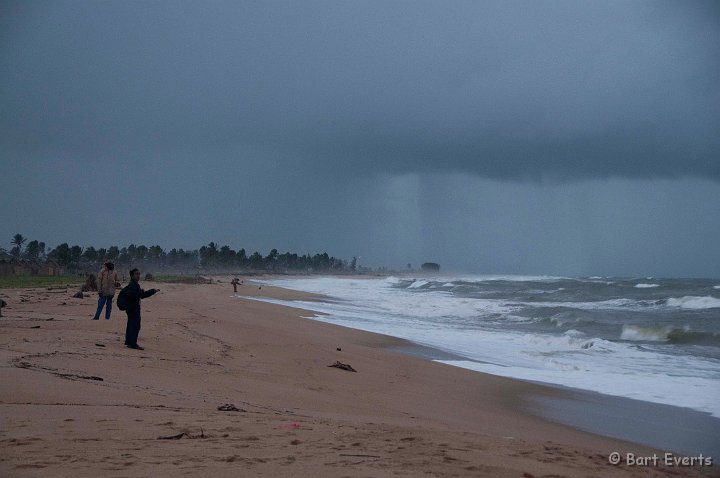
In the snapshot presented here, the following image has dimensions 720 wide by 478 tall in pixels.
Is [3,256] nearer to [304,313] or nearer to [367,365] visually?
[304,313]

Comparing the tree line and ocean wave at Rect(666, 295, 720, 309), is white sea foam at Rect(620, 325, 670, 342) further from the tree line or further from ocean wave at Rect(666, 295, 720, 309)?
the tree line

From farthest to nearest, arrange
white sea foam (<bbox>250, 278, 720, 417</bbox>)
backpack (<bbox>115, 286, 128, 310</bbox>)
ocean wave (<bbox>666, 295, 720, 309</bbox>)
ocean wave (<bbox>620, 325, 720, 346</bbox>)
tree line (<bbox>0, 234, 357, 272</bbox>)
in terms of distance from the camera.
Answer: tree line (<bbox>0, 234, 357, 272</bbox>) < ocean wave (<bbox>666, 295, 720, 309</bbox>) < ocean wave (<bbox>620, 325, 720, 346</bbox>) < white sea foam (<bbox>250, 278, 720, 417</bbox>) < backpack (<bbox>115, 286, 128, 310</bbox>)

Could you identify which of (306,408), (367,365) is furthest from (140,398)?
(367,365)

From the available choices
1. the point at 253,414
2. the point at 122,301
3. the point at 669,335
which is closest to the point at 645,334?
the point at 669,335

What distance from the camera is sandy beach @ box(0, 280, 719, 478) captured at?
14.5 ft

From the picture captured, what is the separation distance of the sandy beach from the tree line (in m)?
55.1

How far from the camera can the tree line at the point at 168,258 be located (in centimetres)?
6975

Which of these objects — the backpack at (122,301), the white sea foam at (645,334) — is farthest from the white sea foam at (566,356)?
the backpack at (122,301)

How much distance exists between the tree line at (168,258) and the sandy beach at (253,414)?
55.1 metres

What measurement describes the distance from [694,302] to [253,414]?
3447 cm

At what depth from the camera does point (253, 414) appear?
6.20 meters

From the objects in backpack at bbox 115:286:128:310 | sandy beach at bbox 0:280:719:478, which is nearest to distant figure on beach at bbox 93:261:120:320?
sandy beach at bbox 0:280:719:478

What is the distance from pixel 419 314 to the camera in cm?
2638

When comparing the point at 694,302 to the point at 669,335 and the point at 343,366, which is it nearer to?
the point at 669,335
